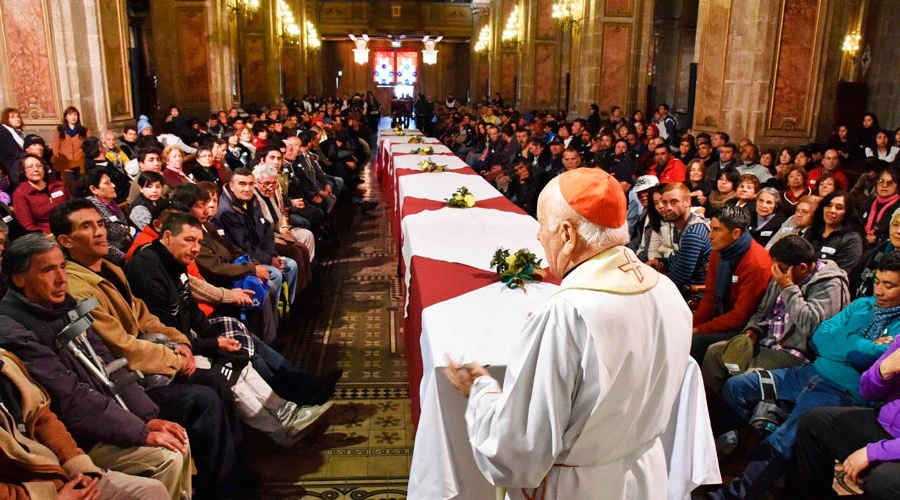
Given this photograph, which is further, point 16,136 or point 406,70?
point 406,70

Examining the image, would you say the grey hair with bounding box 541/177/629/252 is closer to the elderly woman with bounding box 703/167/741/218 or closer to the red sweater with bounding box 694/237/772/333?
the red sweater with bounding box 694/237/772/333

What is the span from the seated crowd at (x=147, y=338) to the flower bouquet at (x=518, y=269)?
1260 mm

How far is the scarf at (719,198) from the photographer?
232 inches

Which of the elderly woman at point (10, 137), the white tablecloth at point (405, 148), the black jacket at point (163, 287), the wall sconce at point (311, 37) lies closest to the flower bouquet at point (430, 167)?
the white tablecloth at point (405, 148)

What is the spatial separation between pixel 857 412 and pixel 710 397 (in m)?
0.93

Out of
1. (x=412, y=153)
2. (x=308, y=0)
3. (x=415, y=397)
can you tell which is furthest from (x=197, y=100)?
(x=308, y=0)

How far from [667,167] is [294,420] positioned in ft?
18.4

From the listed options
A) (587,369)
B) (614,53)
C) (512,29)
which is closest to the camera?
(587,369)

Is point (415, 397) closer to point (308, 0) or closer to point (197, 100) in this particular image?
point (197, 100)

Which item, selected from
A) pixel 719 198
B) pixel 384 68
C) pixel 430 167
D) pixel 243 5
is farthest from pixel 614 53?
pixel 384 68

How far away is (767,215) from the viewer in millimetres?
5270

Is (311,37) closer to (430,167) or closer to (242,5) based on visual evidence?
(242,5)

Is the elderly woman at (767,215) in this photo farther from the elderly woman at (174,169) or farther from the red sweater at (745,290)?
the elderly woman at (174,169)

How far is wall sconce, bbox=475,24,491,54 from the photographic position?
25.9 meters
